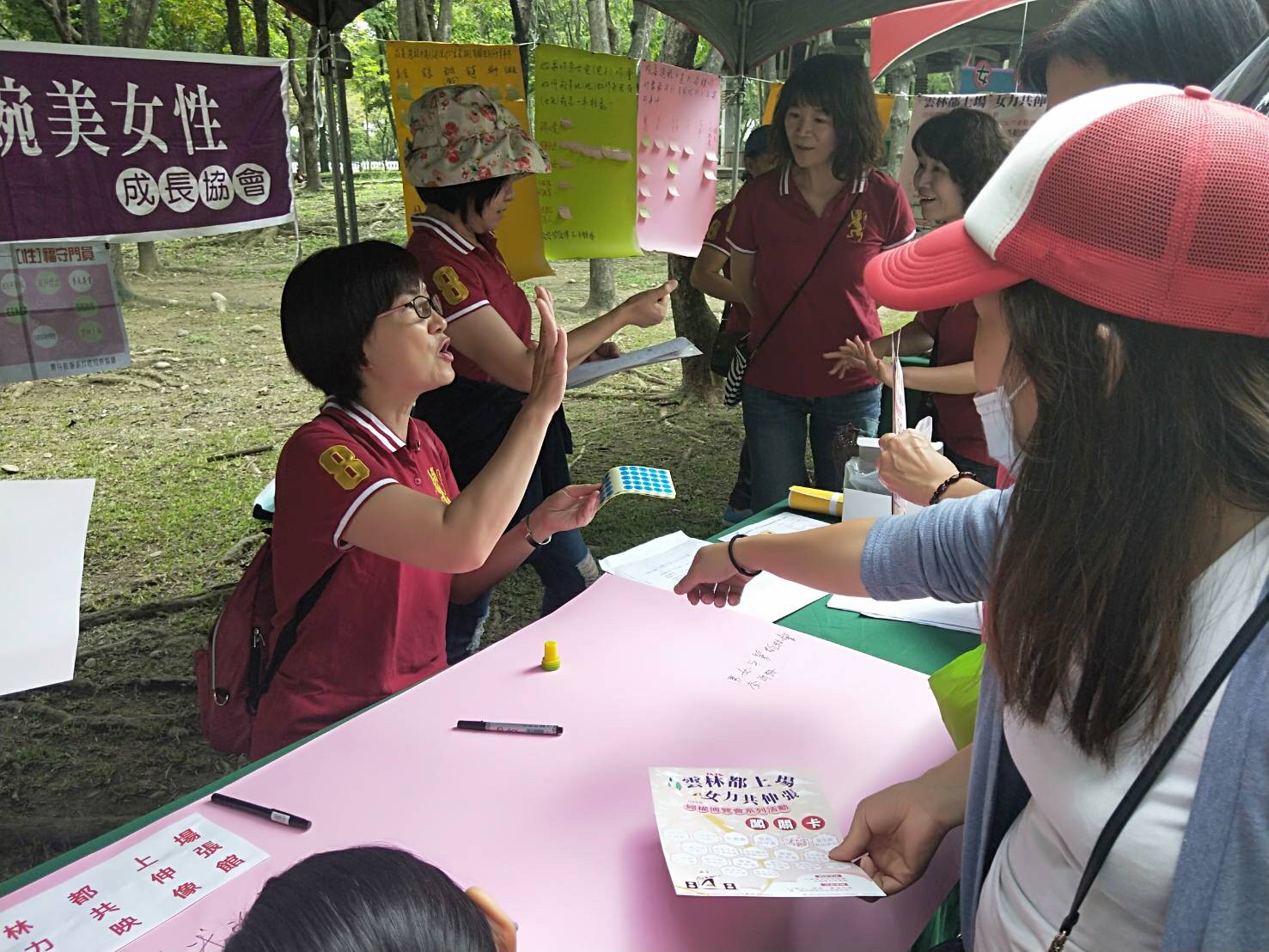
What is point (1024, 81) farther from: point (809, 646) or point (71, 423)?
point (71, 423)

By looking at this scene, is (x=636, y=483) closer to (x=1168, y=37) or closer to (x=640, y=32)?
(x=1168, y=37)

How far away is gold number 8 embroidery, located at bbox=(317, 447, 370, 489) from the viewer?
148 centimetres

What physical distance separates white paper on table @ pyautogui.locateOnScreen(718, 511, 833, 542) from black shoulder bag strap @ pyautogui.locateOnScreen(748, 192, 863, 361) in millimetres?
966

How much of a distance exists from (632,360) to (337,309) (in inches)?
44.6

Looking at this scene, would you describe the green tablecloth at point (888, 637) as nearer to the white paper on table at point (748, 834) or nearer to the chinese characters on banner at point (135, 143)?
the white paper on table at point (748, 834)

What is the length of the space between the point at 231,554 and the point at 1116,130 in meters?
4.05

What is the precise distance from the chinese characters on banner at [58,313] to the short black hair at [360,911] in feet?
8.05

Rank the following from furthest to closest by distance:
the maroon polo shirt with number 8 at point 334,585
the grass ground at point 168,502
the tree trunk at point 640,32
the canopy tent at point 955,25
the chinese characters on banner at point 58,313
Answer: the tree trunk at point 640,32 < the canopy tent at point 955,25 < the grass ground at point 168,502 < the chinese characters on banner at point 58,313 < the maroon polo shirt with number 8 at point 334,585

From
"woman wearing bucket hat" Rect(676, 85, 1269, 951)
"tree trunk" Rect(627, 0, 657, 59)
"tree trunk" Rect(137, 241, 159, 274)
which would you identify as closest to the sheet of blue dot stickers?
"woman wearing bucket hat" Rect(676, 85, 1269, 951)

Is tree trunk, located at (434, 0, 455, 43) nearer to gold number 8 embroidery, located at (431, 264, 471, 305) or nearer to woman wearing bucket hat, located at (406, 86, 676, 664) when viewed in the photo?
woman wearing bucket hat, located at (406, 86, 676, 664)

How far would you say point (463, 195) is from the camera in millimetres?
2291

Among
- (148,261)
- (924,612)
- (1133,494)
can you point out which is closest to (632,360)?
(924,612)

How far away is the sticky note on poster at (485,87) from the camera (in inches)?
117

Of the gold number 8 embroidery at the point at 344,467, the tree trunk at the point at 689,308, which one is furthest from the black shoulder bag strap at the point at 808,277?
the tree trunk at the point at 689,308
